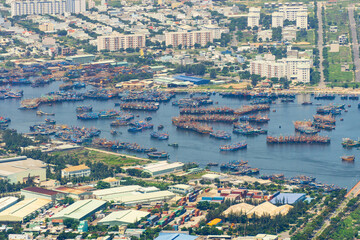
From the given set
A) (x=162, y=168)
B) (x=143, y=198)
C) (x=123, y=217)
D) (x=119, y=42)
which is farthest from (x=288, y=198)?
(x=119, y=42)

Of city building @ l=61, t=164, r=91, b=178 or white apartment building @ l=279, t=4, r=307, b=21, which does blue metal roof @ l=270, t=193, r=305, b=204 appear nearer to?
city building @ l=61, t=164, r=91, b=178

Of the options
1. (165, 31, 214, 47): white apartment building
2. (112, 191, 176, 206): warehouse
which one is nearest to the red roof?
(112, 191, 176, 206): warehouse

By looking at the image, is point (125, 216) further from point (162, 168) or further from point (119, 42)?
point (119, 42)

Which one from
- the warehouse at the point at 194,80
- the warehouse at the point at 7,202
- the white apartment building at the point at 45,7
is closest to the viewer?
the warehouse at the point at 7,202

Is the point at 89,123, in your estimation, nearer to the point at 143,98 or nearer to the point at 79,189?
the point at 143,98

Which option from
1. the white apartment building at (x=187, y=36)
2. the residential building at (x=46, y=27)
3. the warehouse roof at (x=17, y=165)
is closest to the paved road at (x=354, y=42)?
the white apartment building at (x=187, y=36)

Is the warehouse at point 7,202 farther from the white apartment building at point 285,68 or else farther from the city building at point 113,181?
the white apartment building at point 285,68

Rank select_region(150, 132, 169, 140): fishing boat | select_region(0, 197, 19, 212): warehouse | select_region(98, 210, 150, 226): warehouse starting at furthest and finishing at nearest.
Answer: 1. select_region(150, 132, 169, 140): fishing boat
2. select_region(0, 197, 19, 212): warehouse
3. select_region(98, 210, 150, 226): warehouse
